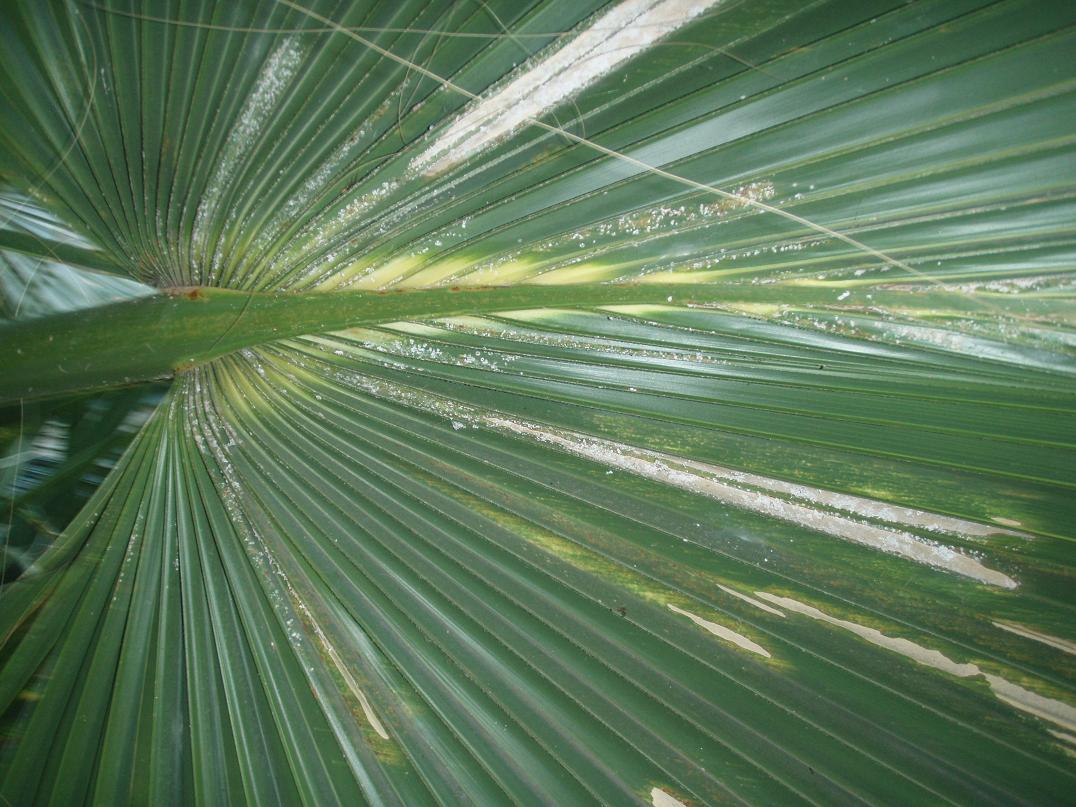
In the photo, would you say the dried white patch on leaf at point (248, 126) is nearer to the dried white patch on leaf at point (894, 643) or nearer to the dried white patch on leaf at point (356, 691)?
the dried white patch on leaf at point (356, 691)

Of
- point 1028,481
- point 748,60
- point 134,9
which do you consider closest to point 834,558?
point 1028,481

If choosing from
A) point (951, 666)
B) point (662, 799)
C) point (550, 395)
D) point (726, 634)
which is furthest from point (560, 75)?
point (662, 799)

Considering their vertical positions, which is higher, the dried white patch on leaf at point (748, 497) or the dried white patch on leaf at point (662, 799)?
the dried white patch on leaf at point (748, 497)

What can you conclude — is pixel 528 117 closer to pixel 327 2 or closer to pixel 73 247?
pixel 327 2

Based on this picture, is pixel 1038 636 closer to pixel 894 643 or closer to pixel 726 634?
pixel 894 643

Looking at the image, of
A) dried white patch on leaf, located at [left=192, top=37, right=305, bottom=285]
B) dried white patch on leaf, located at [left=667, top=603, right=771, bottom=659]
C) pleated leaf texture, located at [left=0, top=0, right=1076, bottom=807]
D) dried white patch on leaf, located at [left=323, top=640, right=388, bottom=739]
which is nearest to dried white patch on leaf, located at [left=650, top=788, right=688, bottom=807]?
pleated leaf texture, located at [left=0, top=0, right=1076, bottom=807]

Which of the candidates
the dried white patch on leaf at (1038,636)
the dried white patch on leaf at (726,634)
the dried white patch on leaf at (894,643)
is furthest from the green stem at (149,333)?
the dried white patch on leaf at (1038,636)

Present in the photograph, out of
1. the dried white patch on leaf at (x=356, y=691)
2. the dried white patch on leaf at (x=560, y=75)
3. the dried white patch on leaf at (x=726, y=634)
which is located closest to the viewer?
the dried white patch on leaf at (x=560, y=75)
